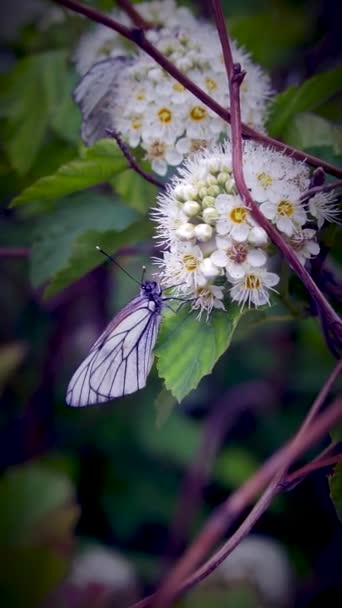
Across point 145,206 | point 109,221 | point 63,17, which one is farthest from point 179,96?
point 63,17

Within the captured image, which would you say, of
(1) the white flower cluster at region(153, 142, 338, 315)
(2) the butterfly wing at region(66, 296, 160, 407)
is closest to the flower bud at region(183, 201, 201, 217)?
(1) the white flower cluster at region(153, 142, 338, 315)

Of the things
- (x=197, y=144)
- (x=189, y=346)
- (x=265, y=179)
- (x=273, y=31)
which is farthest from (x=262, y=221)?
(x=273, y=31)

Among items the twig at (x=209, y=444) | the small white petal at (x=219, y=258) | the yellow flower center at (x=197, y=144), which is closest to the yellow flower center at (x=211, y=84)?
the yellow flower center at (x=197, y=144)

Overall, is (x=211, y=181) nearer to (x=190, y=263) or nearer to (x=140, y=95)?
(x=190, y=263)

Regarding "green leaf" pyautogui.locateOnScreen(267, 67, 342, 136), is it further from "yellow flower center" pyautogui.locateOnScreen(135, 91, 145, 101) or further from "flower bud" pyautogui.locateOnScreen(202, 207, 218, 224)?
"flower bud" pyautogui.locateOnScreen(202, 207, 218, 224)

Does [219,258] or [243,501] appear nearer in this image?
[243,501]

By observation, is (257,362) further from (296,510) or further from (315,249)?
(315,249)
